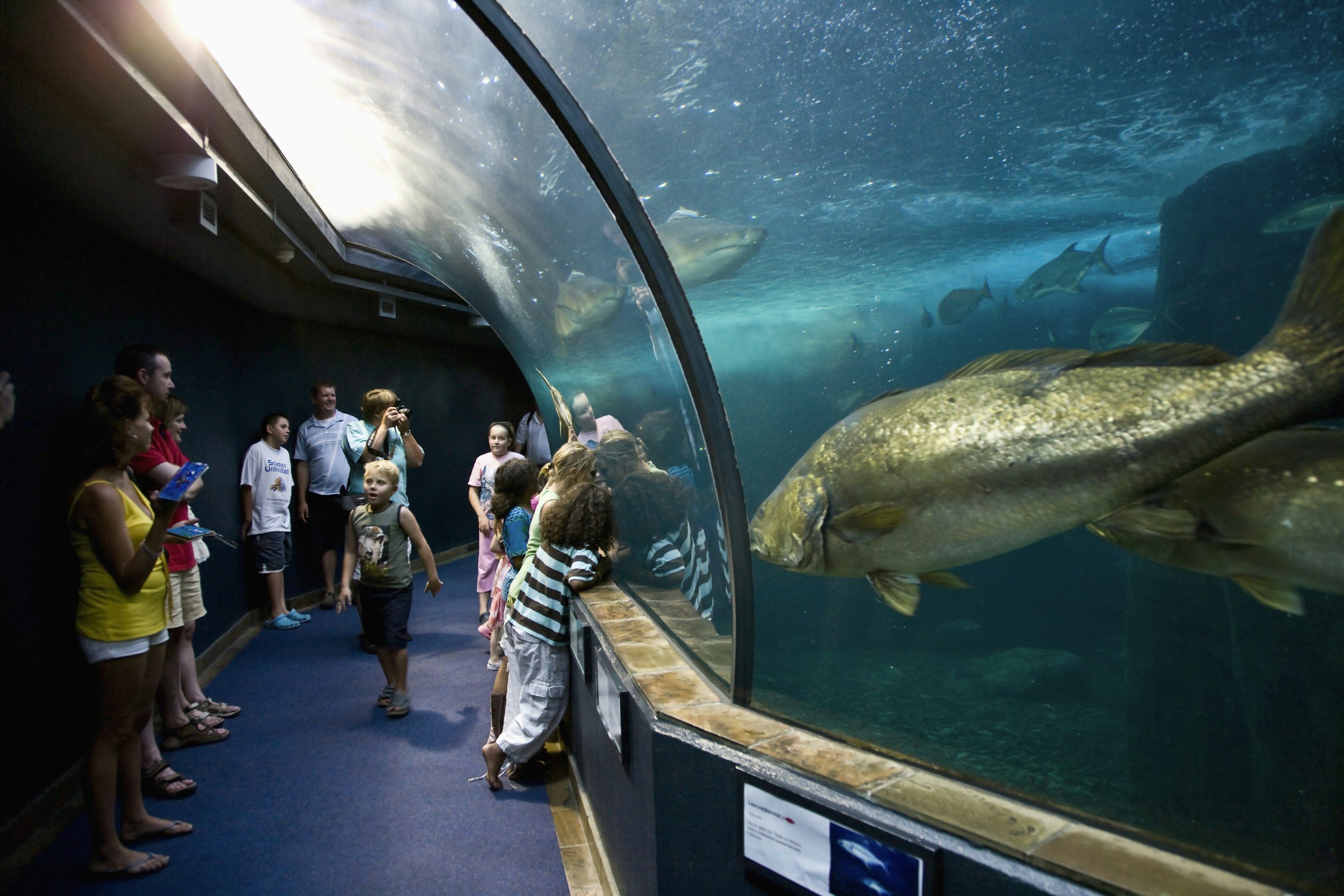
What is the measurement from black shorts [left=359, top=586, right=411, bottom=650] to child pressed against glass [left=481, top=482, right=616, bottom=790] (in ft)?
3.43

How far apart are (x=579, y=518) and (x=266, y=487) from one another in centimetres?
433

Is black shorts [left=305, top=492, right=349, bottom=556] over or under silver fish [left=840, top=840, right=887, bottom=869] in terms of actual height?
over

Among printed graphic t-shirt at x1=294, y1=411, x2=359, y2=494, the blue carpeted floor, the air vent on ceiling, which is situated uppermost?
the air vent on ceiling

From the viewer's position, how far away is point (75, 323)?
3.82 meters

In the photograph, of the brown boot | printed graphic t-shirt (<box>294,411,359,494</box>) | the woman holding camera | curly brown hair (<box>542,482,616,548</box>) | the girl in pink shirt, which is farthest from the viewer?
printed graphic t-shirt (<box>294,411,359,494</box>)

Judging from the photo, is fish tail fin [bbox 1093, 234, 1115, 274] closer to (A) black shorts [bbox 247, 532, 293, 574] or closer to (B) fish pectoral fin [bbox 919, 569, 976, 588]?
(B) fish pectoral fin [bbox 919, 569, 976, 588]

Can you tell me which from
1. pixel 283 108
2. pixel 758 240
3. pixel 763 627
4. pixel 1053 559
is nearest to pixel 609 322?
pixel 758 240

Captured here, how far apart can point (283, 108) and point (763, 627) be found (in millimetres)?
3990

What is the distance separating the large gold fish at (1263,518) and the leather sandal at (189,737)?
491cm

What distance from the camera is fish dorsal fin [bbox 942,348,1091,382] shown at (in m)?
1.23

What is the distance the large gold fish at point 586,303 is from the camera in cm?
378

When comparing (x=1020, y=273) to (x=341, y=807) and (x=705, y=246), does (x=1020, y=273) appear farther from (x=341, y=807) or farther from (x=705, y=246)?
(x=341, y=807)

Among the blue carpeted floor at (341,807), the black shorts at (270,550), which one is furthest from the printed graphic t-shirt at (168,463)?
the black shorts at (270,550)

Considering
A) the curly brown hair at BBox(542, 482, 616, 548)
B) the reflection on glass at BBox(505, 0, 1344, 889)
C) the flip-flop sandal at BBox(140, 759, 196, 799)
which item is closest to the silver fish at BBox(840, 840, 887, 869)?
the reflection on glass at BBox(505, 0, 1344, 889)
